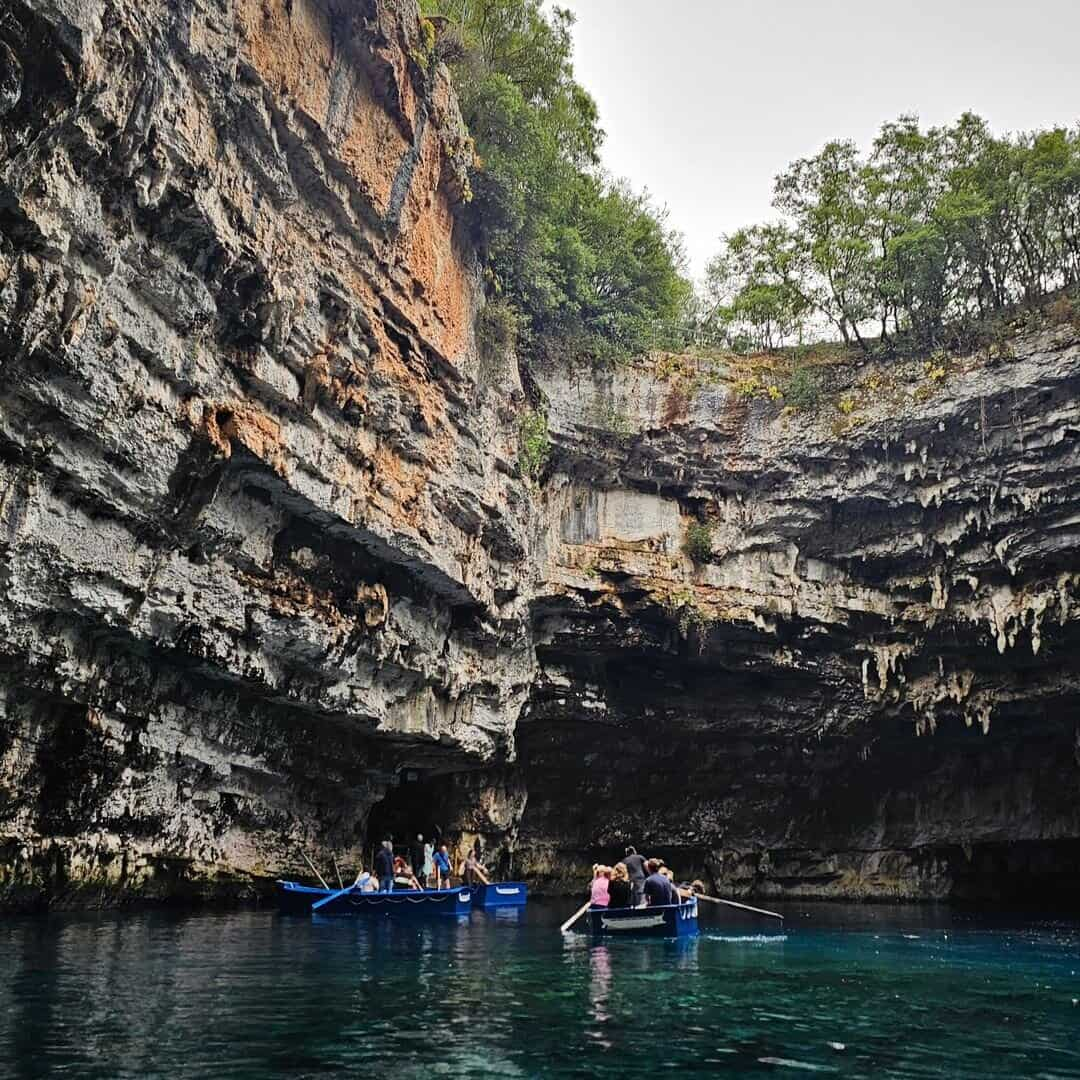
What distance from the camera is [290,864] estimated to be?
23.7 m

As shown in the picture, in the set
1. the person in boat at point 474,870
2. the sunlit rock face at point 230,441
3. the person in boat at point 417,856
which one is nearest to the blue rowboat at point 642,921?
the sunlit rock face at point 230,441

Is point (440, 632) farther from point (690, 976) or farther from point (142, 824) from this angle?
point (690, 976)

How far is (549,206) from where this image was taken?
81.8 feet

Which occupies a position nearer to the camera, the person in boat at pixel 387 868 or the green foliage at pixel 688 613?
the person in boat at pixel 387 868

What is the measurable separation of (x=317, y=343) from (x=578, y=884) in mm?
22579

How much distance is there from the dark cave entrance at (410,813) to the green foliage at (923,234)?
1718cm

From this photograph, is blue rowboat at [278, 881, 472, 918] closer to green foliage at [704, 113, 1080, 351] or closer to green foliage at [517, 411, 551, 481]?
green foliage at [517, 411, 551, 481]

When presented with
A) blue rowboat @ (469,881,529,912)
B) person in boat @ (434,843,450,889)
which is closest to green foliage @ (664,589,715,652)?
blue rowboat @ (469,881,529,912)

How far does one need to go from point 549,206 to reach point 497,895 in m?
17.4

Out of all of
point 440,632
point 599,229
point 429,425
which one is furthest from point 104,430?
point 599,229

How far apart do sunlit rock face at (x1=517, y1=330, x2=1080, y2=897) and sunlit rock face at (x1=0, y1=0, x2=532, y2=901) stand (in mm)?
3657

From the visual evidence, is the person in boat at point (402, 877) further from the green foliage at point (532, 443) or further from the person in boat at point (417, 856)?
the green foliage at point (532, 443)

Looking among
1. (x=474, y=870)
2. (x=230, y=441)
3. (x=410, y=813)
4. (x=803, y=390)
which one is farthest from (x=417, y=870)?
(x=803, y=390)

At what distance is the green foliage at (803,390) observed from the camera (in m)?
26.7
